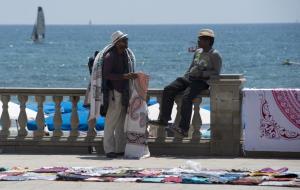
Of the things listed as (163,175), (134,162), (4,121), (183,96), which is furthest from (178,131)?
(4,121)

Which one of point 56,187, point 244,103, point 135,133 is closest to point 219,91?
point 244,103

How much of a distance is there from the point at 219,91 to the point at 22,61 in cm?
7886

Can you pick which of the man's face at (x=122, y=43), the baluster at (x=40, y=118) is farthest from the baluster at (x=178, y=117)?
the baluster at (x=40, y=118)

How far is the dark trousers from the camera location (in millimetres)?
14508

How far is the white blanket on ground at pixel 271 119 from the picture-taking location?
47.2 feet

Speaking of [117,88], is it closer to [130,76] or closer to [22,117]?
[130,76]

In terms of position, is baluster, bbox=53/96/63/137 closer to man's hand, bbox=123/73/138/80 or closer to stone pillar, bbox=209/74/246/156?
man's hand, bbox=123/73/138/80

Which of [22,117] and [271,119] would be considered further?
[22,117]

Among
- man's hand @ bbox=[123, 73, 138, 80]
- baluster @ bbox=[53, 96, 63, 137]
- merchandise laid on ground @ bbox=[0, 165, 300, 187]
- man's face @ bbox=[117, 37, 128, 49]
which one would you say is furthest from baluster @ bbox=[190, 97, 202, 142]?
baluster @ bbox=[53, 96, 63, 137]

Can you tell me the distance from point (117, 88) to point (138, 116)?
1.58 feet

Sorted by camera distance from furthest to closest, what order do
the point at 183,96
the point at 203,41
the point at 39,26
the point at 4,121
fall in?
the point at 39,26
the point at 4,121
the point at 183,96
the point at 203,41

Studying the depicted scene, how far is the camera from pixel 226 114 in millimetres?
14578

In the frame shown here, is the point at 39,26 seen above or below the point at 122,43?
above

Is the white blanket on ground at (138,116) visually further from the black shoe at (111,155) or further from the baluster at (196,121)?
the baluster at (196,121)
